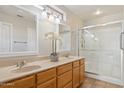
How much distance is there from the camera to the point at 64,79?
71.5 inches

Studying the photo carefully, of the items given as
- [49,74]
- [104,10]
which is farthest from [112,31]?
[49,74]

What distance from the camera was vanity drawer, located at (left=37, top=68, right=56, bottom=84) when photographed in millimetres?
1266

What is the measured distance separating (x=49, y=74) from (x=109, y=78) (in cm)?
213

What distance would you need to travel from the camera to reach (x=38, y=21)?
6.52 ft

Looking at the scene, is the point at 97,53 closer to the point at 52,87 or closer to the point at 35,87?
the point at 52,87

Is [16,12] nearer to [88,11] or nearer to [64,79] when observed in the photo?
[64,79]

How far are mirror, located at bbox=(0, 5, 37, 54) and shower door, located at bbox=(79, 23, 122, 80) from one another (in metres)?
1.70

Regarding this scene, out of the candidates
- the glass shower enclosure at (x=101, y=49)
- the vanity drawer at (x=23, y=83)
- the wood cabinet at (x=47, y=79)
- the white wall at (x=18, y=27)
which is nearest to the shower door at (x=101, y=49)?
the glass shower enclosure at (x=101, y=49)

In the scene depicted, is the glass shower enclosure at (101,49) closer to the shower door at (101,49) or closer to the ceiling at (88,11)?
the shower door at (101,49)

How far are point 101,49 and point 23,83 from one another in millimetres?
2613

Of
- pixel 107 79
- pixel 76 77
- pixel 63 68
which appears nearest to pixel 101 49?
pixel 107 79

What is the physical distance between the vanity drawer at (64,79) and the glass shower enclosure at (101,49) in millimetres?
1159

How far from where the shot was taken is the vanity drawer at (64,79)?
5.54 feet
